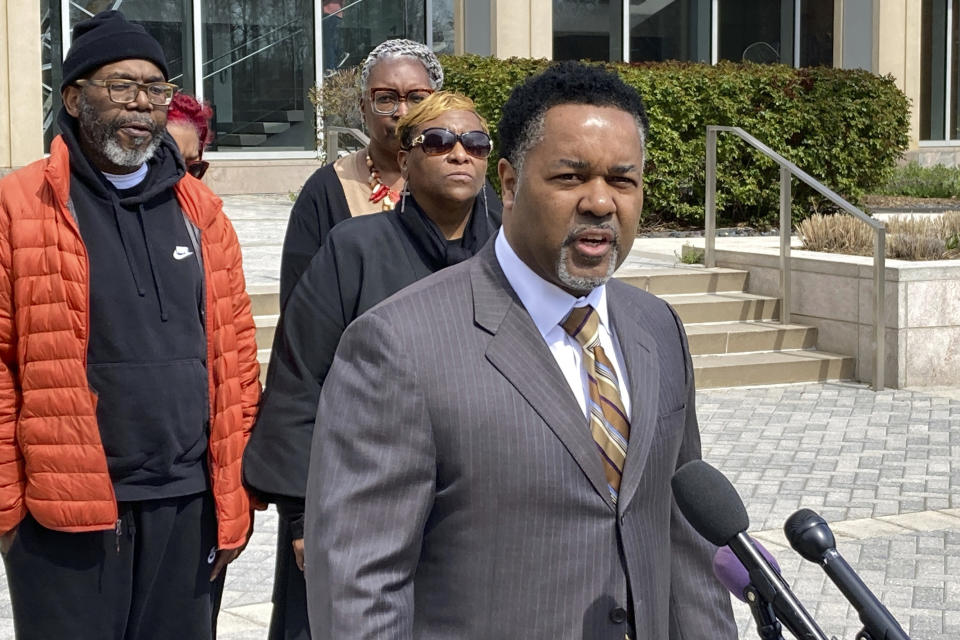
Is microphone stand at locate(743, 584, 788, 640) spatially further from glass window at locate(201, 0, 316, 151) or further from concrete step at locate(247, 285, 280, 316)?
glass window at locate(201, 0, 316, 151)

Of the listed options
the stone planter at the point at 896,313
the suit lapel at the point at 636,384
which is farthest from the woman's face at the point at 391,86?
the stone planter at the point at 896,313

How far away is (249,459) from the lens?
145 inches

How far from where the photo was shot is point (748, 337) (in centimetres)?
1136

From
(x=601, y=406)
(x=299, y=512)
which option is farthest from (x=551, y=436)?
(x=299, y=512)

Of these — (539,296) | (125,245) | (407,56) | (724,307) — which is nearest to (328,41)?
(724,307)

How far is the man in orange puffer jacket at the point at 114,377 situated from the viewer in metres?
3.63

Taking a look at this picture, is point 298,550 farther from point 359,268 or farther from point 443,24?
point 443,24

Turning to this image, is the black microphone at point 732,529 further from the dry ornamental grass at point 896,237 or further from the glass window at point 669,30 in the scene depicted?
the glass window at point 669,30

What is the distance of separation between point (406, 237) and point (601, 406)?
4.75 feet

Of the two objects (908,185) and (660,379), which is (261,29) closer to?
(908,185)

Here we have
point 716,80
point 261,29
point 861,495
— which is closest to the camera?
point 861,495

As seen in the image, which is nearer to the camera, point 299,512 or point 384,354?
point 384,354

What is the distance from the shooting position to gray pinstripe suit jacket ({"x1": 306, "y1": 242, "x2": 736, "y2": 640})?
2232 millimetres

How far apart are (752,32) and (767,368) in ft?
48.1
